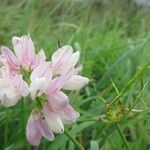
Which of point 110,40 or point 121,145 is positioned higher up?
point 121,145

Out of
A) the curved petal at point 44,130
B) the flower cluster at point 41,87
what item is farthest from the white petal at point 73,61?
the curved petal at point 44,130

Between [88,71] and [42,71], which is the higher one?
[42,71]

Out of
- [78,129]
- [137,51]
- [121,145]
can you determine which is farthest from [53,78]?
[137,51]

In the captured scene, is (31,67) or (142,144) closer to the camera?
(31,67)

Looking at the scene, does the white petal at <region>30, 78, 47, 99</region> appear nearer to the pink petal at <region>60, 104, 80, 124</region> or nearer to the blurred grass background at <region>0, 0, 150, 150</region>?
the pink petal at <region>60, 104, 80, 124</region>

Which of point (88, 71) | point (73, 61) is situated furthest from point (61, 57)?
point (88, 71)

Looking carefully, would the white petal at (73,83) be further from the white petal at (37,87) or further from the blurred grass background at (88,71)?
the blurred grass background at (88,71)

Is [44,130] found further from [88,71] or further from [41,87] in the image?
[88,71]

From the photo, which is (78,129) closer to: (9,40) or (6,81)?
(6,81)
